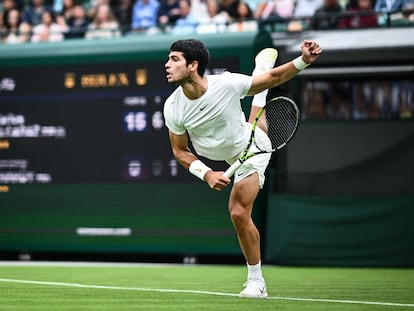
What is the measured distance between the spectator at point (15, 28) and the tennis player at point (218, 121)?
11.1m

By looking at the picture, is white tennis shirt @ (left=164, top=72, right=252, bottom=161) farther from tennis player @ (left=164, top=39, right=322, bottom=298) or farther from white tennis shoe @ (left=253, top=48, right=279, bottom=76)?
white tennis shoe @ (left=253, top=48, right=279, bottom=76)

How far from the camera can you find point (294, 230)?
17.3 m

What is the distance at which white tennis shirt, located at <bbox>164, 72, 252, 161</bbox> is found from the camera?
31.4 feet

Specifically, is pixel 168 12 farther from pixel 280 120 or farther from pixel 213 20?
pixel 280 120

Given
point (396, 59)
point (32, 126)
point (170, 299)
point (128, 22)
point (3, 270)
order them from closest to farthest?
1. point (170, 299)
2. point (3, 270)
3. point (396, 59)
4. point (32, 126)
5. point (128, 22)

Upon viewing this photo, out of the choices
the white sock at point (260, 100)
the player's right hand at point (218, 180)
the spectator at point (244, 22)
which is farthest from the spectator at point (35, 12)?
the player's right hand at point (218, 180)

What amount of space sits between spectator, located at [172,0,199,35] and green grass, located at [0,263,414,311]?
4554 millimetres

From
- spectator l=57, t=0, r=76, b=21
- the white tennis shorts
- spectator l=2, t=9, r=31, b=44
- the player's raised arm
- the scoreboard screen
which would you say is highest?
the player's raised arm

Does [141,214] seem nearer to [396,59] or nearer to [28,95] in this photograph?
[28,95]

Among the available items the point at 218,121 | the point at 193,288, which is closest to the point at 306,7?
the point at 193,288

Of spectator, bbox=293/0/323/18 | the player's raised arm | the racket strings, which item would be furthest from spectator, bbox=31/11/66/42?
the player's raised arm

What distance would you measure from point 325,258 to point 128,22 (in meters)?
6.39

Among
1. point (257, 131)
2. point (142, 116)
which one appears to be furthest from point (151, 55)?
point (257, 131)

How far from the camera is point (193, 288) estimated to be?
11.3 meters
